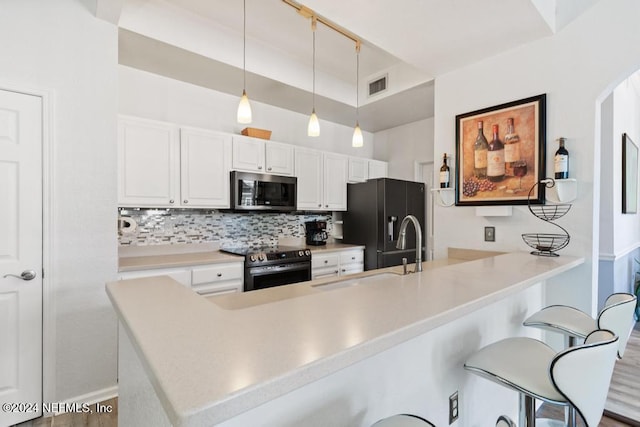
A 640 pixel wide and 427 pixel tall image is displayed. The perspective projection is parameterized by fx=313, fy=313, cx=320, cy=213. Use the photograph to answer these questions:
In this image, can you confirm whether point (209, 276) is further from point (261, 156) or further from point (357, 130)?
point (357, 130)

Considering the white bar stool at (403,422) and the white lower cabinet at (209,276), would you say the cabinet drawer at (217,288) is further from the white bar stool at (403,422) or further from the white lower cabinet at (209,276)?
the white bar stool at (403,422)

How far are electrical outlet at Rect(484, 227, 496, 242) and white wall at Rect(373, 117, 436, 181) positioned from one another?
6.61 ft

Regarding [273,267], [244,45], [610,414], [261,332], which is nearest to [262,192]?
[273,267]

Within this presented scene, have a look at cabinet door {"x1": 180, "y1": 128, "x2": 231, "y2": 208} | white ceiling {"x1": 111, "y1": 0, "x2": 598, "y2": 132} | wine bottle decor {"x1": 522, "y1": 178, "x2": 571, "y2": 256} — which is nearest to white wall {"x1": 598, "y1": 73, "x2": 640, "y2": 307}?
wine bottle decor {"x1": 522, "y1": 178, "x2": 571, "y2": 256}

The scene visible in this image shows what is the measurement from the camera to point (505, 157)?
243 centimetres

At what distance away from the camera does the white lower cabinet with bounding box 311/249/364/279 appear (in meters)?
3.54

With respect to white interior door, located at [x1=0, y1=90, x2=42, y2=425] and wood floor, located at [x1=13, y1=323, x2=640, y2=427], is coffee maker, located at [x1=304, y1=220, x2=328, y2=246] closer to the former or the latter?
wood floor, located at [x1=13, y1=323, x2=640, y2=427]

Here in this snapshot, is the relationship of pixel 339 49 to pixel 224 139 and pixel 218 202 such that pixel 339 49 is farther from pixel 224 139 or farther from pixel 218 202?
pixel 218 202

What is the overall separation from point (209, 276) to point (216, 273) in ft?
0.21

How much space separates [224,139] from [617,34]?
3.12 meters

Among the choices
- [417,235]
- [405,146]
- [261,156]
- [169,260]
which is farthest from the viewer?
[405,146]

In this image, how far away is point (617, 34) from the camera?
1.99 m

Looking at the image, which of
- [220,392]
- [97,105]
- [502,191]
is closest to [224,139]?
[97,105]

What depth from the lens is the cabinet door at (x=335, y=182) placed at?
406 centimetres
